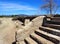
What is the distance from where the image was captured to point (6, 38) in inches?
432

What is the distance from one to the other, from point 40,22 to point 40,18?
0.69 feet

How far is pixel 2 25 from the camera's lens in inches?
549

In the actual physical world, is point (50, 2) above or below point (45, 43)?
above

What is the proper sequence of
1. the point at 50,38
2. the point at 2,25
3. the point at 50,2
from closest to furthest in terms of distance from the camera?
the point at 50,38 < the point at 2,25 < the point at 50,2

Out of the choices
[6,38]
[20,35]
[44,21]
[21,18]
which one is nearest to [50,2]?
[21,18]

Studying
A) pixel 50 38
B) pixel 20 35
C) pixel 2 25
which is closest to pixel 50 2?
pixel 2 25

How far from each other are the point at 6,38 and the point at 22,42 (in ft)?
15.1

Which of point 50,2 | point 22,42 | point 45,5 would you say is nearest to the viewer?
point 22,42

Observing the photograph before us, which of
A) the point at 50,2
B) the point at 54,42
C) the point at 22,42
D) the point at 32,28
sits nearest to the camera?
the point at 54,42

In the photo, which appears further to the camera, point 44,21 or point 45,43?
point 44,21

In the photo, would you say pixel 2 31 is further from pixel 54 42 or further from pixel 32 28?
pixel 54 42

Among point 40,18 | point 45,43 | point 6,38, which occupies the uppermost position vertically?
point 40,18

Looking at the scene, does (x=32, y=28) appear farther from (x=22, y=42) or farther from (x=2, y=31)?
(x=2, y=31)

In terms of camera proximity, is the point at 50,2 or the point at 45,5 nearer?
the point at 50,2
